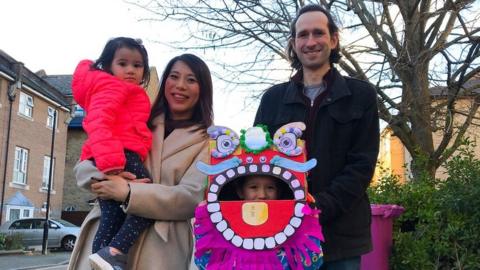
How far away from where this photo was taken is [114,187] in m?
2.43

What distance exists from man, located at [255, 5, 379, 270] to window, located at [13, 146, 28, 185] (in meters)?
24.5

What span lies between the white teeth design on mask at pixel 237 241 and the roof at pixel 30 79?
23216mm

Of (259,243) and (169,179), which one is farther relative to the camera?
(169,179)

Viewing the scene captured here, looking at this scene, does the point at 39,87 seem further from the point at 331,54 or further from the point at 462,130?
the point at 331,54

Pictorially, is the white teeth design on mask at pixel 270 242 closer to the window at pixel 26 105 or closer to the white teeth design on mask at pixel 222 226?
the white teeth design on mask at pixel 222 226

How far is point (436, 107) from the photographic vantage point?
892 cm

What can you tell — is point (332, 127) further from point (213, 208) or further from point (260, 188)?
point (213, 208)

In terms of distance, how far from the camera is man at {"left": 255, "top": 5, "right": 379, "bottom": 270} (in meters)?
2.37

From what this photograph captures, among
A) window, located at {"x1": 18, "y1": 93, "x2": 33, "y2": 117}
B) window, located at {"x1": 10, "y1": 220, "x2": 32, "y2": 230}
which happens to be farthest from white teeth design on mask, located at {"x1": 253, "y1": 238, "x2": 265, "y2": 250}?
window, located at {"x1": 18, "y1": 93, "x2": 33, "y2": 117}

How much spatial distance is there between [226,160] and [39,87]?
26.6m

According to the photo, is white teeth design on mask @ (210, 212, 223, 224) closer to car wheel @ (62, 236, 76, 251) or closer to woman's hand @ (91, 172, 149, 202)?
woman's hand @ (91, 172, 149, 202)

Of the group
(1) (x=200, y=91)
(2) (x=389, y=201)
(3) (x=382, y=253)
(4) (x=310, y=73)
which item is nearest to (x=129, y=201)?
(1) (x=200, y=91)

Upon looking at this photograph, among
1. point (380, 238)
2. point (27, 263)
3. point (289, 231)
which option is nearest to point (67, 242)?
point (27, 263)

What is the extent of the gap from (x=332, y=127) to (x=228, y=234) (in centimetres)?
79
